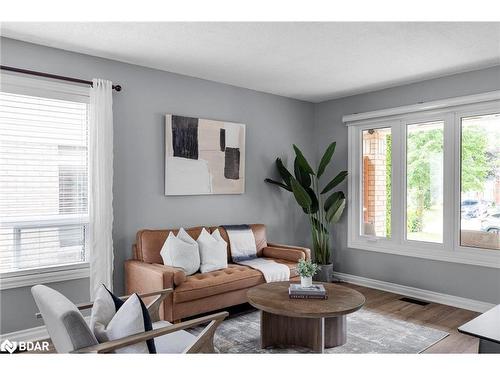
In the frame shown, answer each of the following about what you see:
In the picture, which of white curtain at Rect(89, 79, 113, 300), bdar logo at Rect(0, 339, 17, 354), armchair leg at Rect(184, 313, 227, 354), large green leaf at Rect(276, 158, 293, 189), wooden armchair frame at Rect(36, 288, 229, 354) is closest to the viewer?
wooden armchair frame at Rect(36, 288, 229, 354)

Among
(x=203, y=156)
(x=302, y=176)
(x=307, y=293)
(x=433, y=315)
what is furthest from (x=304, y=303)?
(x=302, y=176)

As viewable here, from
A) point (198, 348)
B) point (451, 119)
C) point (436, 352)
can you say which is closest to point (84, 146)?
point (198, 348)

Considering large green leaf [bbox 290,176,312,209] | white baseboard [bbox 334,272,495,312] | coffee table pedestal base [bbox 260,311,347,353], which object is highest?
large green leaf [bbox 290,176,312,209]

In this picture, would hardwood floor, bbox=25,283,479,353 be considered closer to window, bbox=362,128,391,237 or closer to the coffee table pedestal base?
the coffee table pedestal base

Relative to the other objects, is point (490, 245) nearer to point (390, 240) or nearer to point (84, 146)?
point (390, 240)

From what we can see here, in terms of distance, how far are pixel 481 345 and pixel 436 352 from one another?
→ 5.14 feet

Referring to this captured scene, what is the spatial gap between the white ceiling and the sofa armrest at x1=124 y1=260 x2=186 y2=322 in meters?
1.95

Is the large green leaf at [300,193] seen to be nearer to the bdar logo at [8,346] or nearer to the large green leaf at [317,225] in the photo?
the large green leaf at [317,225]

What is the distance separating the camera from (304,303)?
283 cm

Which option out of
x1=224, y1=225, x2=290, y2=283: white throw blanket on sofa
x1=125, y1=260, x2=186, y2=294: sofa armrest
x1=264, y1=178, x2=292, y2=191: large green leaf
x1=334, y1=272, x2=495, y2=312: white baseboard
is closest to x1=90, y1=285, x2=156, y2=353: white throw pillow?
x1=125, y1=260, x2=186, y2=294: sofa armrest

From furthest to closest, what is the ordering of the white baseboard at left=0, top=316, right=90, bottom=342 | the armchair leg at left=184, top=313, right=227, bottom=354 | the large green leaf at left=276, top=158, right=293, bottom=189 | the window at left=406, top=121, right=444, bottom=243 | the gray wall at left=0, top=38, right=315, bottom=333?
the large green leaf at left=276, top=158, right=293, bottom=189 < the window at left=406, top=121, right=444, bottom=243 < the gray wall at left=0, top=38, right=315, bottom=333 < the white baseboard at left=0, top=316, right=90, bottom=342 < the armchair leg at left=184, top=313, right=227, bottom=354

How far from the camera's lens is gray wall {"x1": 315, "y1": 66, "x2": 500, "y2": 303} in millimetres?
4039

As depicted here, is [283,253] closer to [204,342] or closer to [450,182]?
[450,182]

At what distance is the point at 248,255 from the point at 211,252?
66 centimetres
